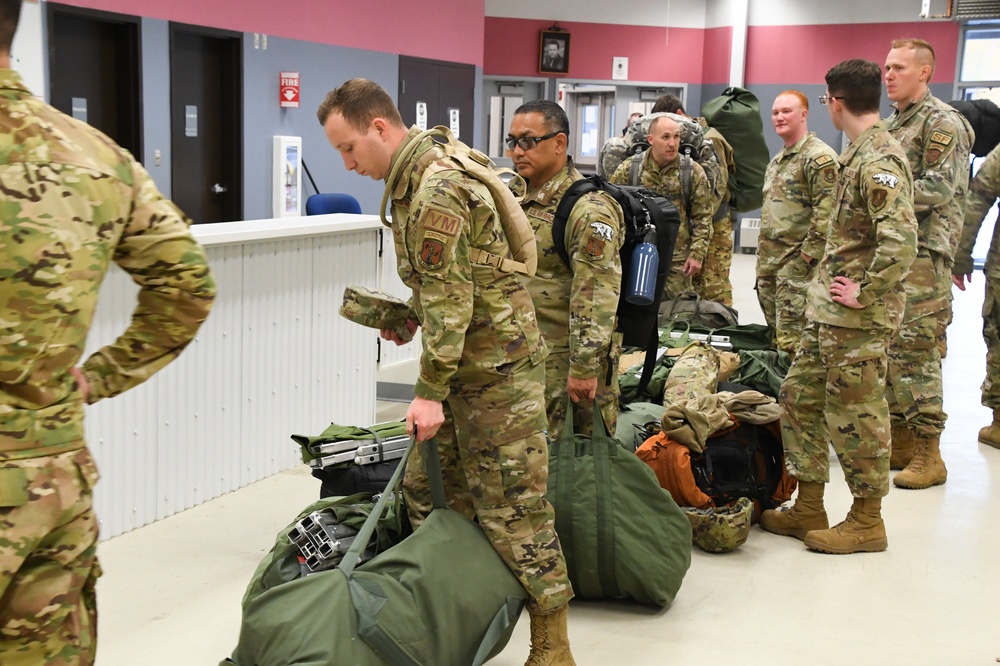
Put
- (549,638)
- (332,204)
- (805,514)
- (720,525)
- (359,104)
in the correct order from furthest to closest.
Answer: (332,204)
(805,514)
(720,525)
(549,638)
(359,104)

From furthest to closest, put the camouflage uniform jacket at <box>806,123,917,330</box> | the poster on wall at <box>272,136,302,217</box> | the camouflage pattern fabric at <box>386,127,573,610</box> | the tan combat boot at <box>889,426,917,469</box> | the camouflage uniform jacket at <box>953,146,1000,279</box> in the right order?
the poster on wall at <box>272,136,302,217</box> < the camouflage uniform jacket at <box>953,146,1000,279</box> < the tan combat boot at <box>889,426,917,469</box> < the camouflage uniform jacket at <box>806,123,917,330</box> < the camouflage pattern fabric at <box>386,127,573,610</box>

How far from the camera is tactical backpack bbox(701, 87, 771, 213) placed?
6.48 m

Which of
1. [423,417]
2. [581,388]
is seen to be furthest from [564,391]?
[423,417]

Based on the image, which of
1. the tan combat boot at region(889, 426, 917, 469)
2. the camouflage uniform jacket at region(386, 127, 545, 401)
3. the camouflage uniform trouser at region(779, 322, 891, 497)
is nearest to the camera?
the camouflage uniform jacket at region(386, 127, 545, 401)

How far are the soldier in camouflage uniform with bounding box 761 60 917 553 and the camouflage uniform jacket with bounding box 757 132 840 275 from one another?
113 cm

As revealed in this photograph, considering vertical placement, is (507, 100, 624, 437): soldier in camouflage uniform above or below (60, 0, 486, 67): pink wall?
below

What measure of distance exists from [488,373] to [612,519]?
2.57 feet

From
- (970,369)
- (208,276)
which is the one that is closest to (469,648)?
(208,276)

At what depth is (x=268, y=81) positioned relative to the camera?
9.13m

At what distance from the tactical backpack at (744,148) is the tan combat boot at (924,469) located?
7.32ft

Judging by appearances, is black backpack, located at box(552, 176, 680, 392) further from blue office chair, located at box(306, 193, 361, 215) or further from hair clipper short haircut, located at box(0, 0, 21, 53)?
blue office chair, located at box(306, 193, 361, 215)

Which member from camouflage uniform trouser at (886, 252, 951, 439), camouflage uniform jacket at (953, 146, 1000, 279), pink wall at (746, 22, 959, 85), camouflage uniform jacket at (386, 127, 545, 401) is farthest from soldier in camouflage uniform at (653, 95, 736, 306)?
pink wall at (746, 22, 959, 85)

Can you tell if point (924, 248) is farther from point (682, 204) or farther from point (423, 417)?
point (423, 417)

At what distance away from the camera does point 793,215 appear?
16.8 feet
